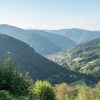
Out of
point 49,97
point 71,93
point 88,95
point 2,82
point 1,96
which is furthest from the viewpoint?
point 71,93

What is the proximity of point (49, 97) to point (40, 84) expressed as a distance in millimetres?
5429

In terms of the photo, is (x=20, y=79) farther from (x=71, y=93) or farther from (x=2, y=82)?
(x=71, y=93)

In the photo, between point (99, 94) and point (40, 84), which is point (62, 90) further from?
point (40, 84)

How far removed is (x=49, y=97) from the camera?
81.4 m

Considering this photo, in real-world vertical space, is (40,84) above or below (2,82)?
below

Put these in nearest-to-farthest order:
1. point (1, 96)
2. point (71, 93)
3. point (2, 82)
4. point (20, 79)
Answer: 1. point (1, 96)
2. point (2, 82)
3. point (20, 79)
4. point (71, 93)

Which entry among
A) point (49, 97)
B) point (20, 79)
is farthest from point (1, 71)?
point (49, 97)

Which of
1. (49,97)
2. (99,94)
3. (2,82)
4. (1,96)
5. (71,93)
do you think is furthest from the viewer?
(71,93)

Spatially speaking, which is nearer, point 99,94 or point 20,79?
point 20,79

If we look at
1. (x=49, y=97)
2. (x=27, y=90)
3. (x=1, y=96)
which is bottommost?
(x=49, y=97)

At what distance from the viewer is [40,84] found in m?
85.4

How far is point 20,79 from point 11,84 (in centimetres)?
378

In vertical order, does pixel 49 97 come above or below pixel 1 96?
below

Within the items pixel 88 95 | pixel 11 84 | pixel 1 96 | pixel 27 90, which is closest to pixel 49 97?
pixel 27 90
